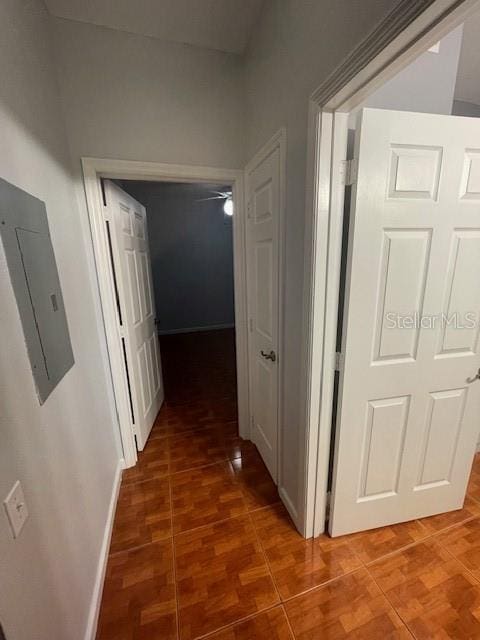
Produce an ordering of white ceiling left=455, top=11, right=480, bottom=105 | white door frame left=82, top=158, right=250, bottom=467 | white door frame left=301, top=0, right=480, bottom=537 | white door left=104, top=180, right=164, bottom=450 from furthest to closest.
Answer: white door left=104, top=180, right=164, bottom=450
white door frame left=82, top=158, right=250, bottom=467
white ceiling left=455, top=11, right=480, bottom=105
white door frame left=301, top=0, right=480, bottom=537

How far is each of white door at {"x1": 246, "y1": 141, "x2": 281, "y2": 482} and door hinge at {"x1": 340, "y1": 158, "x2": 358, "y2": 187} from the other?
377 mm

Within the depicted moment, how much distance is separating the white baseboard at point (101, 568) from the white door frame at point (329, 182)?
100 cm

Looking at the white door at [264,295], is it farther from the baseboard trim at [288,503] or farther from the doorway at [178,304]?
the doorway at [178,304]

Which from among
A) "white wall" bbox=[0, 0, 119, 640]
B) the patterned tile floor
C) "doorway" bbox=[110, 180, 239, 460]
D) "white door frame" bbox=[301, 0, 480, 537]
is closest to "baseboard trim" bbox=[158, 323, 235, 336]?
"doorway" bbox=[110, 180, 239, 460]

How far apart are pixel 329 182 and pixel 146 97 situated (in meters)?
1.26

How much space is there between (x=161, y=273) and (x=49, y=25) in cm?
Answer: 370

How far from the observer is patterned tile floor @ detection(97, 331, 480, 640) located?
111 centimetres

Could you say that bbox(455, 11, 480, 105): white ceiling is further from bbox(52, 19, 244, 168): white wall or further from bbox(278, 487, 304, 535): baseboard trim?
bbox(278, 487, 304, 535): baseboard trim

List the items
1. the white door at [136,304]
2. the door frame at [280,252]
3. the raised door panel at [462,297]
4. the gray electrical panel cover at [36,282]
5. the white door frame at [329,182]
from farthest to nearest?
the white door at [136,304]
the door frame at [280,252]
the raised door panel at [462,297]
the gray electrical panel cover at [36,282]
the white door frame at [329,182]

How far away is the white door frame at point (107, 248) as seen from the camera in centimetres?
158

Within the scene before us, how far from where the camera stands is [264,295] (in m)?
1.68

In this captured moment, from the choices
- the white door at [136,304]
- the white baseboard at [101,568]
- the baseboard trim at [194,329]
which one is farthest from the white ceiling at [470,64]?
the baseboard trim at [194,329]

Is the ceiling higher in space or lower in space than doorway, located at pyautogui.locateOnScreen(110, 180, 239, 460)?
higher

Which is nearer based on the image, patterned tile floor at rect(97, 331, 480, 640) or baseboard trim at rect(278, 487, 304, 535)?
patterned tile floor at rect(97, 331, 480, 640)
